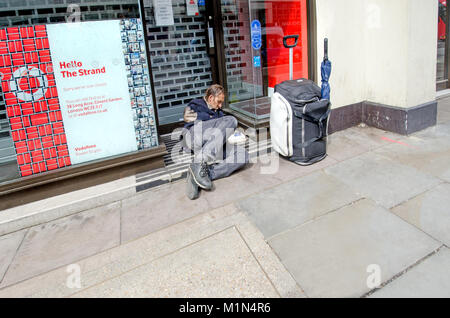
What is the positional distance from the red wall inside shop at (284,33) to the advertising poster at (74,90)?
250 centimetres

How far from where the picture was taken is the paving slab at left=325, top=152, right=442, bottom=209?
3066 millimetres

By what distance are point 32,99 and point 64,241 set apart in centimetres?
155

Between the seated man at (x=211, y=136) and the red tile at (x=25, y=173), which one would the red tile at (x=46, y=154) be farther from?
the seated man at (x=211, y=136)

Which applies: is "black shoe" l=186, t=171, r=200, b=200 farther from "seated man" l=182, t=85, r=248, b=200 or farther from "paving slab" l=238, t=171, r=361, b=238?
"paving slab" l=238, t=171, r=361, b=238

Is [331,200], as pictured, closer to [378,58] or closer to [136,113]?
[136,113]

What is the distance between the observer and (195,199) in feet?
11.1

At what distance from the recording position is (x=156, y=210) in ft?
10.6

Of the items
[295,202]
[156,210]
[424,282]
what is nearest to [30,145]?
[156,210]

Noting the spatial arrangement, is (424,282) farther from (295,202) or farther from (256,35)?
(256,35)

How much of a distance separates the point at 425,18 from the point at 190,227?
430cm

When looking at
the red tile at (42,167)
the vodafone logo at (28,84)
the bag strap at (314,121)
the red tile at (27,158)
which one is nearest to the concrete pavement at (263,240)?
the bag strap at (314,121)

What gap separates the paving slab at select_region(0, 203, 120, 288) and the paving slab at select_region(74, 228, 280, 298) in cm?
56

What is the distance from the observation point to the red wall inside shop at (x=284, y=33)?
15.7 feet

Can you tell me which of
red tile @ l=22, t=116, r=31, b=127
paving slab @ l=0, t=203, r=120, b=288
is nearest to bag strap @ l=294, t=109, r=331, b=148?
paving slab @ l=0, t=203, r=120, b=288
